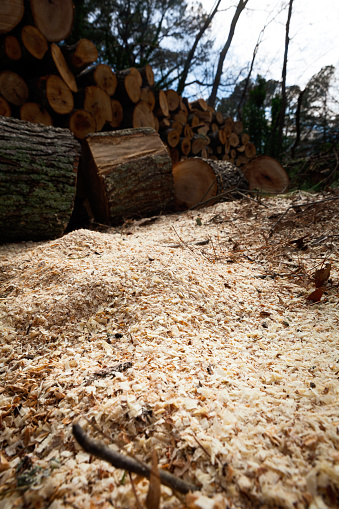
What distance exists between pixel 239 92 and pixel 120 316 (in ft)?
53.3

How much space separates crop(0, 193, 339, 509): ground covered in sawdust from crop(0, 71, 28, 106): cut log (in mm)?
2180

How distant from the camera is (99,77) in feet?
11.9

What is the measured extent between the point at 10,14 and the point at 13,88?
658 millimetres

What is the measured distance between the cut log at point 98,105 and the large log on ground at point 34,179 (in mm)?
1191

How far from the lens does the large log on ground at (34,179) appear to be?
232 cm

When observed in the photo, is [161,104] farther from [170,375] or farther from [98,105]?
[170,375]

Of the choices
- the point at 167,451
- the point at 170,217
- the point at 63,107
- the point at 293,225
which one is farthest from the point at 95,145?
the point at 167,451

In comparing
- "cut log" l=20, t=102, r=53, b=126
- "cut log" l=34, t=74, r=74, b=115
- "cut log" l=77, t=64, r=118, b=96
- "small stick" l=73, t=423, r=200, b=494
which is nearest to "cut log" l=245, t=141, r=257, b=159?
"cut log" l=77, t=64, r=118, b=96

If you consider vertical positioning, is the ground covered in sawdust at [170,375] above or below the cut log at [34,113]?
below

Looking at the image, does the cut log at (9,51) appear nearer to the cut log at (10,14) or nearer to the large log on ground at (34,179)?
the cut log at (10,14)

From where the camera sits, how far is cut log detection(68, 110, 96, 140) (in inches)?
135

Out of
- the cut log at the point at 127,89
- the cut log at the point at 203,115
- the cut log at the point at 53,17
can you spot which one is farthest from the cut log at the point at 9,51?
the cut log at the point at 203,115

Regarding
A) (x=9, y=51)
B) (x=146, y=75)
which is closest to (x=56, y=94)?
(x=9, y=51)

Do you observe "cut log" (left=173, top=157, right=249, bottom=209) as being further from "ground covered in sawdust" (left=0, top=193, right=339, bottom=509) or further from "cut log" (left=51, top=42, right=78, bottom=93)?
"ground covered in sawdust" (left=0, top=193, right=339, bottom=509)
